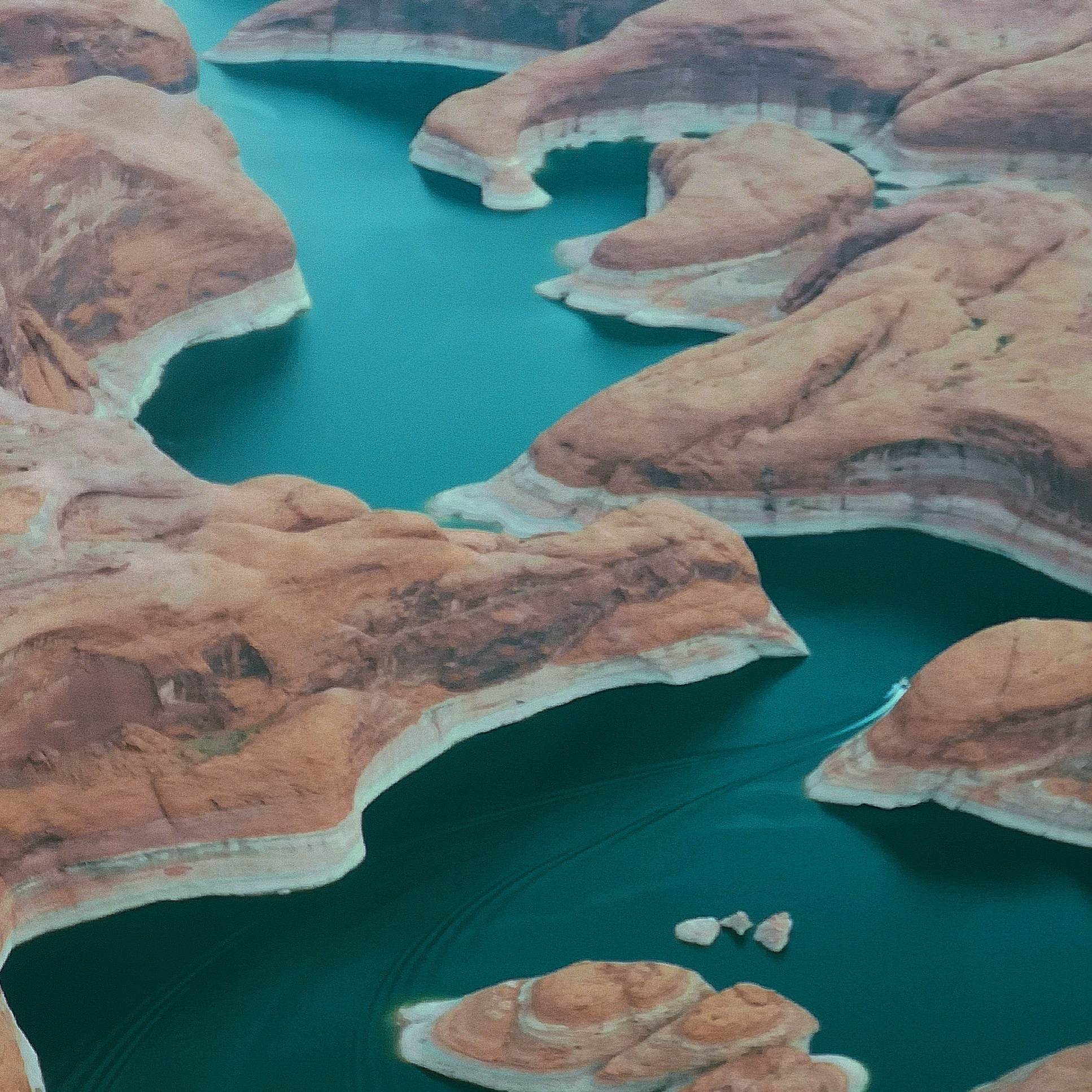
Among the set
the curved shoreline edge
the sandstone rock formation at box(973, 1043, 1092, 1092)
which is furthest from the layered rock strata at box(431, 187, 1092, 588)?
the sandstone rock formation at box(973, 1043, 1092, 1092)

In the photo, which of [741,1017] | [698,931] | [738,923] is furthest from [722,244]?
[741,1017]

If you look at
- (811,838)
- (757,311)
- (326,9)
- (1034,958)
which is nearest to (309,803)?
(811,838)

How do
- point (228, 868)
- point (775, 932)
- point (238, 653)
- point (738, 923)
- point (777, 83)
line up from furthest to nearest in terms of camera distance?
point (777, 83), point (238, 653), point (228, 868), point (738, 923), point (775, 932)

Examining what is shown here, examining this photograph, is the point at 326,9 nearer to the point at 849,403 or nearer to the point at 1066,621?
the point at 849,403

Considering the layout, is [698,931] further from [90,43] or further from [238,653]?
[90,43]

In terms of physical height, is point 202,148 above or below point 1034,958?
above

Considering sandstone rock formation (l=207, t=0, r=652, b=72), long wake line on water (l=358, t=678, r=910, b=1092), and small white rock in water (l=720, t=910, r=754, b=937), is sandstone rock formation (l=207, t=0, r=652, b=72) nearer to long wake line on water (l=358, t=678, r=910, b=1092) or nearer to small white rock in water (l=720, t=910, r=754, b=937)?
long wake line on water (l=358, t=678, r=910, b=1092)

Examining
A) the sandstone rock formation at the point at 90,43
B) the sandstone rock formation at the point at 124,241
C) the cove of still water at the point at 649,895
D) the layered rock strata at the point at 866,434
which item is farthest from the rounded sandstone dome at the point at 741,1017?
the sandstone rock formation at the point at 90,43
